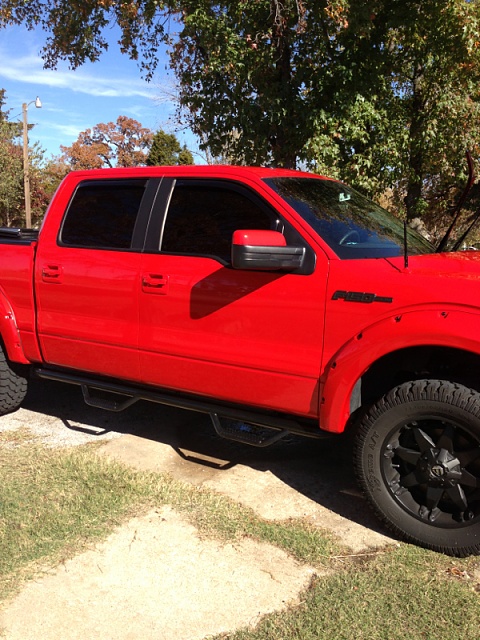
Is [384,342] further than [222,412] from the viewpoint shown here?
No

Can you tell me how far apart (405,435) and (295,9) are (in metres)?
6.69

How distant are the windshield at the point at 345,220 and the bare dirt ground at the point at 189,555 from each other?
1.53 m

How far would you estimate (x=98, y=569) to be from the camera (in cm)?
272

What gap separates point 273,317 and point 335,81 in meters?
5.62

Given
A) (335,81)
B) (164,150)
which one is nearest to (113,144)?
(164,150)

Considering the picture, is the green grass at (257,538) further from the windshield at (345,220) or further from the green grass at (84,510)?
the windshield at (345,220)

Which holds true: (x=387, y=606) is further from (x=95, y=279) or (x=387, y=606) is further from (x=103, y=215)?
(x=103, y=215)

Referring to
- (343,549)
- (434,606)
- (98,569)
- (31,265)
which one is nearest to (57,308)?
(31,265)

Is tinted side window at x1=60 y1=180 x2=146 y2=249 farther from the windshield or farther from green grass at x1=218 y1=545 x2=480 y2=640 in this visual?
green grass at x1=218 y1=545 x2=480 y2=640

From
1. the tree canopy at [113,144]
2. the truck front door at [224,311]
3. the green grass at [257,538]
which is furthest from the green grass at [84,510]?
the tree canopy at [113,144]

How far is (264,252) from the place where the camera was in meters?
2.80

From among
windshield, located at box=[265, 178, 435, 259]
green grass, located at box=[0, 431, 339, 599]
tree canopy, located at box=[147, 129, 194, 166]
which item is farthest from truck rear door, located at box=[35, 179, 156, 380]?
tree canopy, located at box=[147, 129, 194, 166]

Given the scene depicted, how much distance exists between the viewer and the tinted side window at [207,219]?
330 cm

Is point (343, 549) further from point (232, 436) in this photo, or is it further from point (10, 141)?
point (10, 141)
